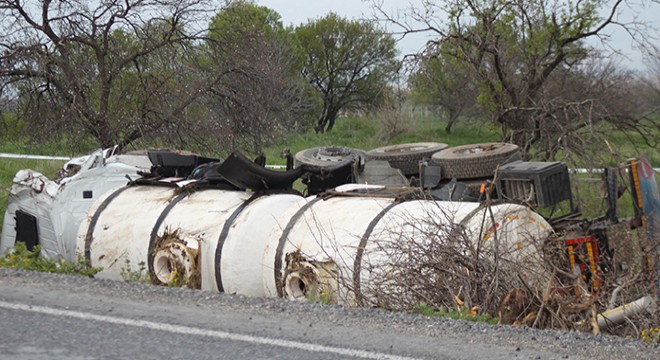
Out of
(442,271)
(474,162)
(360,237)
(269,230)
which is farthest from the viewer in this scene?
(474,162)

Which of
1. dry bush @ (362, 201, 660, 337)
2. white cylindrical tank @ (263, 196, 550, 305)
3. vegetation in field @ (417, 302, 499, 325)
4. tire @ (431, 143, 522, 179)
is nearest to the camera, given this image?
vegetation in field @ (417, 302, 499, 325)

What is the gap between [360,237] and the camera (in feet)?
28.5

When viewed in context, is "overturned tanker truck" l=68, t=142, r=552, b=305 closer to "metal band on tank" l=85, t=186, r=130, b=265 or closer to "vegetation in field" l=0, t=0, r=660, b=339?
"metal band on tank" l=85, t=186, r=130, b=265

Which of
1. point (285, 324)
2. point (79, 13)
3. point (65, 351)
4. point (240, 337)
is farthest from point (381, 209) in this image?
point (79, 13)

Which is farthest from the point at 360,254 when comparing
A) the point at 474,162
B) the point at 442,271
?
the point at 474,162

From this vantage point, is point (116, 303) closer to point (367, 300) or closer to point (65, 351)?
point (65, 351)

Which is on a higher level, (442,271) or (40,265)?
(40,265)

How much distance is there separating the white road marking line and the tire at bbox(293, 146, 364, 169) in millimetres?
7019

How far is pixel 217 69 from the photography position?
55.1ft

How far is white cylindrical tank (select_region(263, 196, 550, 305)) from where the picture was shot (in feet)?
27.6

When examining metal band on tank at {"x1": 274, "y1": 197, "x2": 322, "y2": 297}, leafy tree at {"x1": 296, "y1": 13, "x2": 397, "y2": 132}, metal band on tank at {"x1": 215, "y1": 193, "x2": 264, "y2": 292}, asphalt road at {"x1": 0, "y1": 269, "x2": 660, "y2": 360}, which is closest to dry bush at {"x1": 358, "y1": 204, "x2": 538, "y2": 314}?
metal band on tank at {"x1": 274, "y1": 197, "x2": 322, "y2": 297}

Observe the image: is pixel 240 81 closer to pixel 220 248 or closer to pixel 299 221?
pixel 220 248

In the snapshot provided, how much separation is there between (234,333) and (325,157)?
26.7 ft

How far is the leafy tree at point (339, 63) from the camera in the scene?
159 feet
